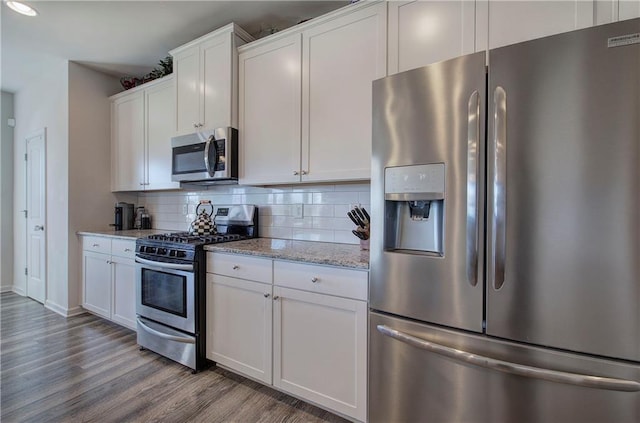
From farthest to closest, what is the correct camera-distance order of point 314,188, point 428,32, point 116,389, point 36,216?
point 36,216 < point 314,188 < point 116,389 < point 428,32

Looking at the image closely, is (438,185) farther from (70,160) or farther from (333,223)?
(70,160)

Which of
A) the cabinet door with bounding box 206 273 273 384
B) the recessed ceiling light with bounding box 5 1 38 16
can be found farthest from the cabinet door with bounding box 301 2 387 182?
the recessed ceiling light with bounding box 5 1 38 16

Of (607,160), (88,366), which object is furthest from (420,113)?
(88,366)

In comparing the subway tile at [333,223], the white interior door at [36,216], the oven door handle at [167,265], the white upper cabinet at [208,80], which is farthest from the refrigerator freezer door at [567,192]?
the white interior door at [36,216]

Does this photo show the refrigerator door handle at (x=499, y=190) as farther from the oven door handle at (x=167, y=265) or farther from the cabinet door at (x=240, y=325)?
the oven door handle at (x=167, y=265)

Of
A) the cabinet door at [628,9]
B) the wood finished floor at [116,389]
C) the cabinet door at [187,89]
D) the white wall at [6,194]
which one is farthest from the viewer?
the white wall at [6,194]

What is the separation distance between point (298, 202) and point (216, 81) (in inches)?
46.3

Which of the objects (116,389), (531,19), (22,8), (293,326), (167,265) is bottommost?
(116,389)

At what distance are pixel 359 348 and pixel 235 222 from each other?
1.64 metres

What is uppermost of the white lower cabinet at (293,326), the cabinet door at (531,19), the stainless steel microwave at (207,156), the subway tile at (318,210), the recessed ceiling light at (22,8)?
the recessed ceiling light at (22,8)

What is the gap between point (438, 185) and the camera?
3.96 ft

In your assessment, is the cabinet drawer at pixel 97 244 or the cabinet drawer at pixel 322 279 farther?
the cabinet drawer at pixel 97 244

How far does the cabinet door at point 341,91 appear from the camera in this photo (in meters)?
1.81

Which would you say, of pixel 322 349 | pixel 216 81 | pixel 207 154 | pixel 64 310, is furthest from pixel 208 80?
pixel 64 310
